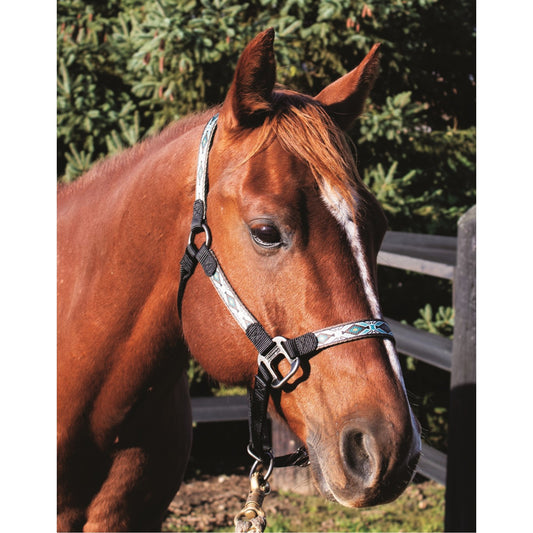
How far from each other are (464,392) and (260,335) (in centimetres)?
216

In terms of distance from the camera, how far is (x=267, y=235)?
4.64 ft

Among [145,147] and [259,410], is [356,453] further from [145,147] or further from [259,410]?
[145,147]

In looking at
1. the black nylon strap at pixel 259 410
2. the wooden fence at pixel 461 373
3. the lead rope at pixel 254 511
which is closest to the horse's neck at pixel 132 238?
the black nylon strap at pixel 259 410

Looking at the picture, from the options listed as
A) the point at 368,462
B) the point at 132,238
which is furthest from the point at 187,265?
the point at 368,462

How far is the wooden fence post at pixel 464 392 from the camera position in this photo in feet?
10.1

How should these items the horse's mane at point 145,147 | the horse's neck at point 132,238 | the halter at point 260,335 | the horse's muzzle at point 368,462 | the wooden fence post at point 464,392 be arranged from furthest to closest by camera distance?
the wooden fence post at point 464,392 → the horse's mane at point 145,147 → the horse's neck at point 132,238 → the halter at point 260,335 → the horse's muzzle at point 368,462

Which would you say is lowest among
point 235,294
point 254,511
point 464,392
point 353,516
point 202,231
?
point 353,516

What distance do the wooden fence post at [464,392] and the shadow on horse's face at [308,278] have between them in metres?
1.74

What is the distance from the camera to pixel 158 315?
5.65ft

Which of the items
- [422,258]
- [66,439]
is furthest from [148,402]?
[422,258]

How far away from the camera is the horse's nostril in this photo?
1272 mm

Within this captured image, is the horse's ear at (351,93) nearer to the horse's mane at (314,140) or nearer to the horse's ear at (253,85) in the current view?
the horse's mane at (314,140)

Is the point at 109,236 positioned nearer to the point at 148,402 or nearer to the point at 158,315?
the point at 158,315

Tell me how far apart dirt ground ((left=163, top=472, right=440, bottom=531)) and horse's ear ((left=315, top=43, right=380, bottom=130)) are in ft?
11.1
